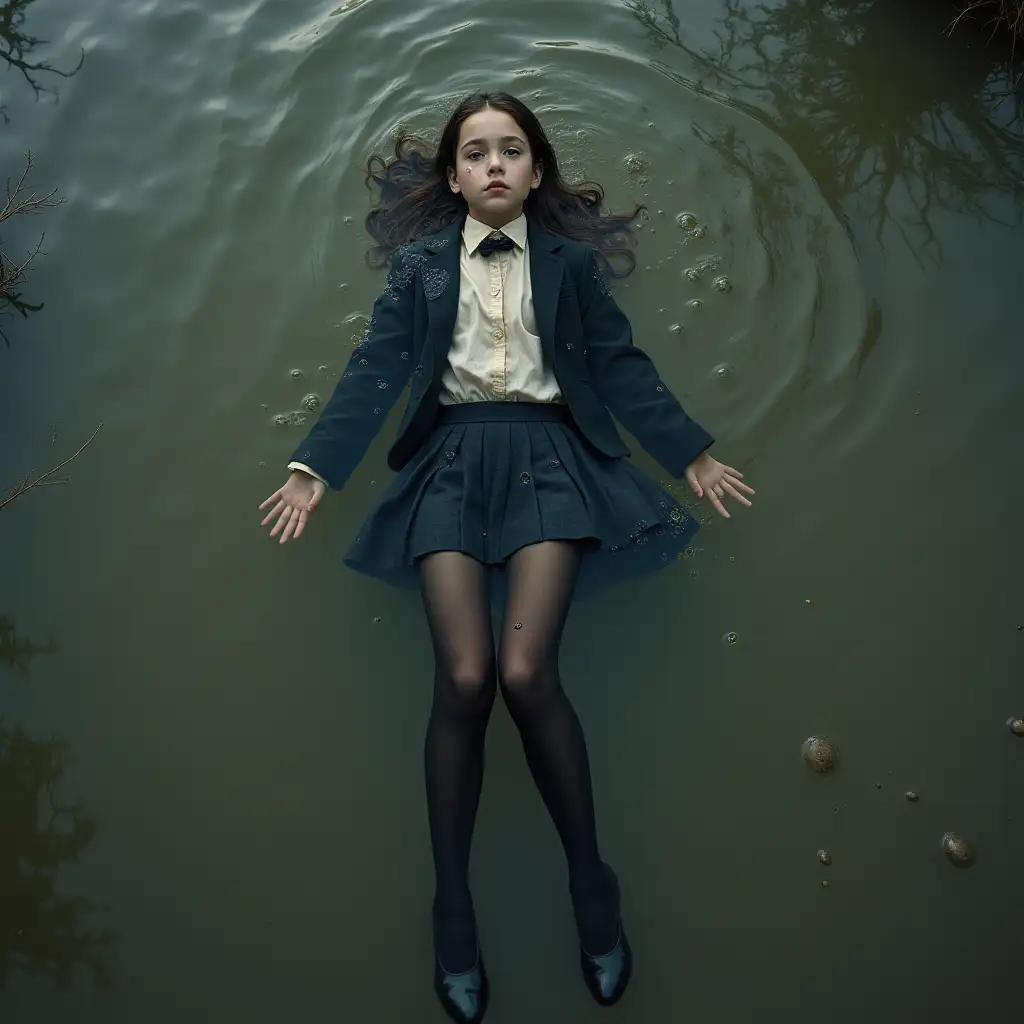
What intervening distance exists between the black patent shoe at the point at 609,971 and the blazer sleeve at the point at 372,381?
107 cm

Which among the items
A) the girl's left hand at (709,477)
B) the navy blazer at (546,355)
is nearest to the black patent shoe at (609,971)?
the girl's left hand at (709,477)

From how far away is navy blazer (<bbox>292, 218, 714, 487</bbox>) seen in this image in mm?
2256

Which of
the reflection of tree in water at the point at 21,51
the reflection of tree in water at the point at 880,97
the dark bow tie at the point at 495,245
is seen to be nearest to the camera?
the dark bow tie at the point at 495,245

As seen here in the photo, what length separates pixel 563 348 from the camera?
2271 millimetres

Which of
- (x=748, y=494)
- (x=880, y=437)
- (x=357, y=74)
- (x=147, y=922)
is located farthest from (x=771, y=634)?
(x=357, y=74)

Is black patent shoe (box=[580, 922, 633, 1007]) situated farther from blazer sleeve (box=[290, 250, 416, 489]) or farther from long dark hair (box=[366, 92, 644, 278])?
long dark hair (box=[366, 92, 644, 278])

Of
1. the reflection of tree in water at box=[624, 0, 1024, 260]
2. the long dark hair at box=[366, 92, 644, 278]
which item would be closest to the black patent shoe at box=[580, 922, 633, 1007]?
the long dark hair at box=[366, 92, 644, 278]

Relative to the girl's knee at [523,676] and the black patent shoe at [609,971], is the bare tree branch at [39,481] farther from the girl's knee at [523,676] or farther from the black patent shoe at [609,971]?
the black patent shoe at [609,971]

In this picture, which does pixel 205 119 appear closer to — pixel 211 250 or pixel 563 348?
pixel 211 250

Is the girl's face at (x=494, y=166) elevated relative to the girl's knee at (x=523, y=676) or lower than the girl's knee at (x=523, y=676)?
elevated

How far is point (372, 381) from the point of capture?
7.61 ft

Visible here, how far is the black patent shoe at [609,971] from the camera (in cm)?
194

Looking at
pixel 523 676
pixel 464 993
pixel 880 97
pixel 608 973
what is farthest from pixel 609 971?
pixel 880 97

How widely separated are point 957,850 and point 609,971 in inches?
31.0
